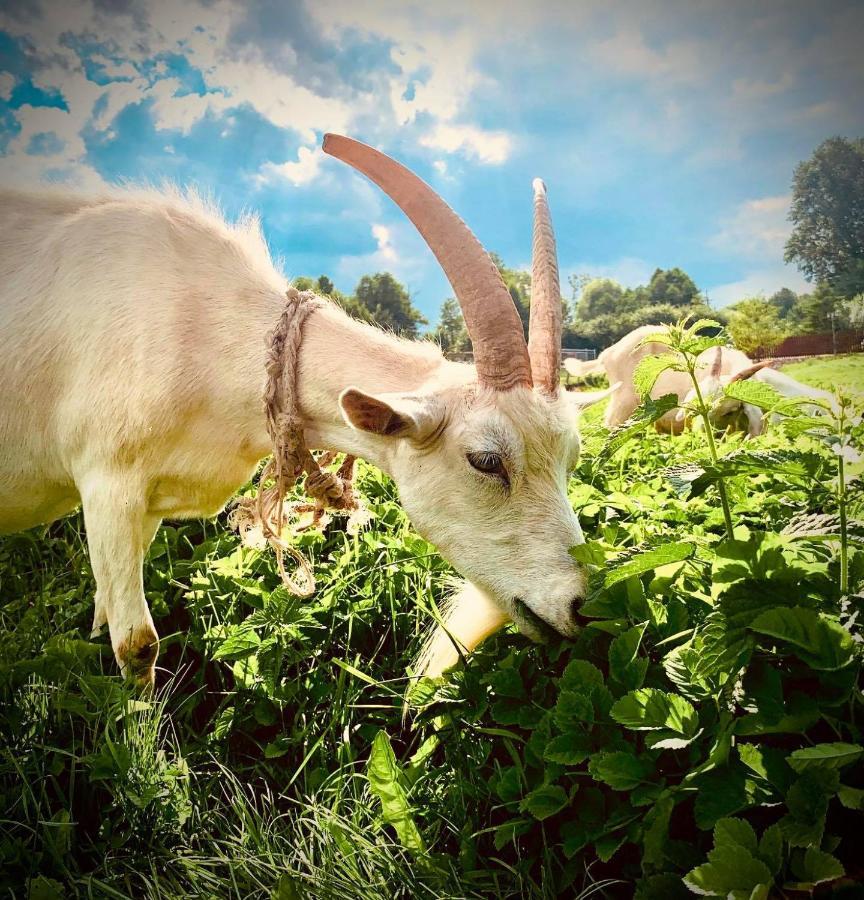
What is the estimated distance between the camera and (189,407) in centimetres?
236

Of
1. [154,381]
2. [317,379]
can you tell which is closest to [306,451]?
[317,379]

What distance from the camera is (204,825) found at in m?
1.85

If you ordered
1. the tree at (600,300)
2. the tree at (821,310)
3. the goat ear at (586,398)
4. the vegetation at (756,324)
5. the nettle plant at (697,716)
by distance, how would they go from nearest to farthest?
the nettle plant at (697,716) < the goat ear at (586,398) < the tree at (821,310) < the vegetation at (756,324) < the tree at (600,300)

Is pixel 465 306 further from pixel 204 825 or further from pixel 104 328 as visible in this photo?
pixel 204 825

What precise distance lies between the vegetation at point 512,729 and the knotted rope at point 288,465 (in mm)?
329

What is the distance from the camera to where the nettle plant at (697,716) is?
97 cm

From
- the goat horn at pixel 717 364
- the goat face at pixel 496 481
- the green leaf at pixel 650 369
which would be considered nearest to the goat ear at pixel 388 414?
the goat face at pixel 496 481

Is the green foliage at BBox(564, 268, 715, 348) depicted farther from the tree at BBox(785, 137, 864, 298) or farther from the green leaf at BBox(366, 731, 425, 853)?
the green leaf at BBox(366, 731, 425, 853)

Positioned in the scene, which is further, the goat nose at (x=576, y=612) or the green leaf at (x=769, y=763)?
the goat nose at (x=576, y=612)

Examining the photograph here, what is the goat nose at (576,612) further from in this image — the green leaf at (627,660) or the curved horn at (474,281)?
the curved horn at (474,281)

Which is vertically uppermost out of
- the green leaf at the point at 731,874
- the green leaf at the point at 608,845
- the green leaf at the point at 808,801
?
the green leaf at the point at 808,801

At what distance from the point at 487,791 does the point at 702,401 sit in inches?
47.6

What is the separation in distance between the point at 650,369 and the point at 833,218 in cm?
1435

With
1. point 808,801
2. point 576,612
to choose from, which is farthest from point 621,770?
point 576,612
